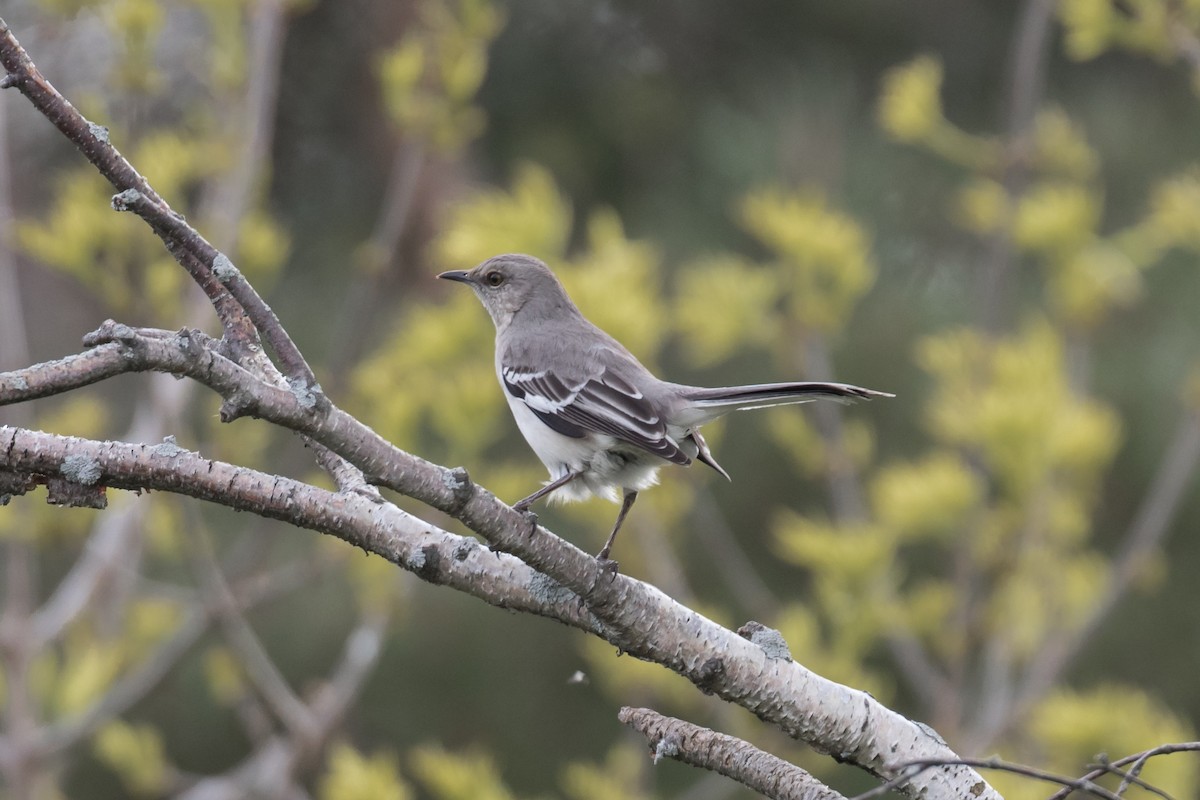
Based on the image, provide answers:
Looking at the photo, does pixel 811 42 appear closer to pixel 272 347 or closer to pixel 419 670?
pixel 419 670

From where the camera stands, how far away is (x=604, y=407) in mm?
3527

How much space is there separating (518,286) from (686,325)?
0.77 meters

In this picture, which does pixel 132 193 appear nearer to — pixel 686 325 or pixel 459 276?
pixel 459 276

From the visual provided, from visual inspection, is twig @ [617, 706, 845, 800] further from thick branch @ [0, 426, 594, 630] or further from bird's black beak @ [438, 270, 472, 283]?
bird's black beak @ [438, 270, 472, 283]

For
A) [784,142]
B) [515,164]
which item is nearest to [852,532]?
[784,142]

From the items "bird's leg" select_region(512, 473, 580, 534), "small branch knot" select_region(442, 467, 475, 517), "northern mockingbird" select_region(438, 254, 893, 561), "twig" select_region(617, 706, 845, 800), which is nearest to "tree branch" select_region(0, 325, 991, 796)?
"small branch knot" select_region(442, 467, 475, 517)

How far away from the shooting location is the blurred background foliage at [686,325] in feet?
15.0

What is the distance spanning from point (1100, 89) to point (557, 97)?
10.3ft

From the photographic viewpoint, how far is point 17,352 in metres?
4.66

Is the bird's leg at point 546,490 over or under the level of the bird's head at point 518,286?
under

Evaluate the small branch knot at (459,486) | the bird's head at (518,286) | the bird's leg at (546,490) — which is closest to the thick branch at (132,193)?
the small branch knot at (459,486)

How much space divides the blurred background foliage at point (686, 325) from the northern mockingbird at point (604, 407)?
45 cm

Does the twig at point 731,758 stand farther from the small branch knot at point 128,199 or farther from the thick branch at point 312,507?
the small branch knot at point 128,199

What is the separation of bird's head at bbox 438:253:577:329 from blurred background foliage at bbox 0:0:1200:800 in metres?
0.11
